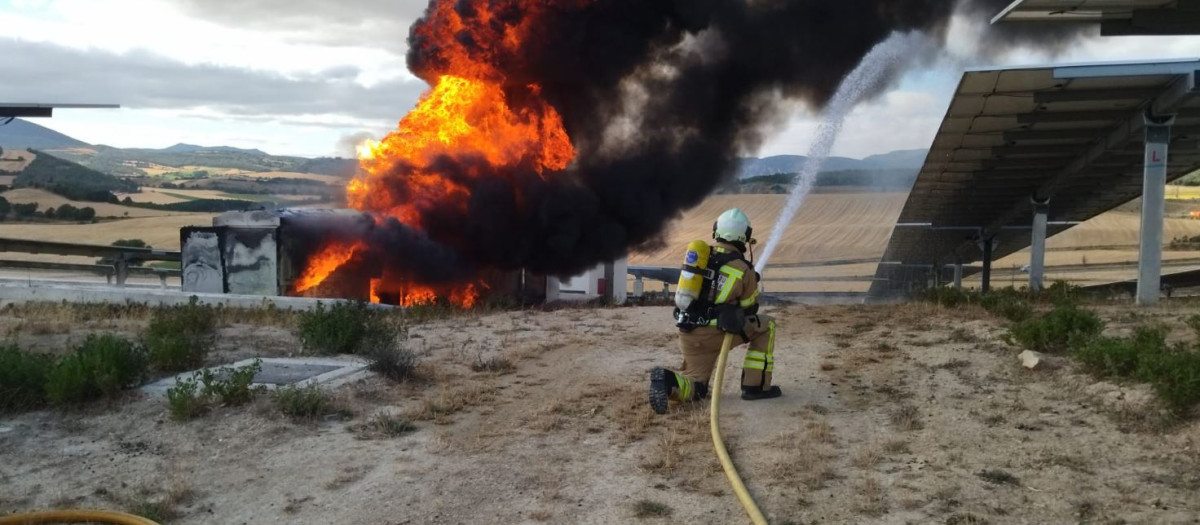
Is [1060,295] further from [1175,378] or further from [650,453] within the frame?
[650,453]

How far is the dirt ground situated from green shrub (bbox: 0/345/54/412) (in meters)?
0.24

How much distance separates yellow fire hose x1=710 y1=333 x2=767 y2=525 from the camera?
16.4ft

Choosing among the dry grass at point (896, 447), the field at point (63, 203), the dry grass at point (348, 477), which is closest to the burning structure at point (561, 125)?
the dry grass at point (348, 477)

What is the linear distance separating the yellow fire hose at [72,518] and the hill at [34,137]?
17698 cm

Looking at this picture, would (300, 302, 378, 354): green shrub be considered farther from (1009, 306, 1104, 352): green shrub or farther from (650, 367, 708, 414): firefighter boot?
(1009, 306, 1104, 352): green shrub

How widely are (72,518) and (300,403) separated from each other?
231cm

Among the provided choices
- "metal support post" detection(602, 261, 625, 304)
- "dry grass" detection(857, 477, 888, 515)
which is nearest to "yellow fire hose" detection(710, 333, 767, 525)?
"dry grass" detection(857, 477, 888, 515)

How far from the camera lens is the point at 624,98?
2059 centimetres

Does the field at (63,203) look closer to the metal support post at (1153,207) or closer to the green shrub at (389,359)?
the green shrub at (389,359)

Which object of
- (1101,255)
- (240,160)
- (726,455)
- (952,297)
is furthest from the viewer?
(240,160)

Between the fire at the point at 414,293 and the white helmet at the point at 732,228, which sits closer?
the white helmet at the point at 732,228

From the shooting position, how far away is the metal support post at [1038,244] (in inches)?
710

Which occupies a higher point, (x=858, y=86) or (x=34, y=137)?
(x=34, y=137)

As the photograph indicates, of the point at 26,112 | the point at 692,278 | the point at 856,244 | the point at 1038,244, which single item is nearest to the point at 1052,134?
the point at 1038,244
